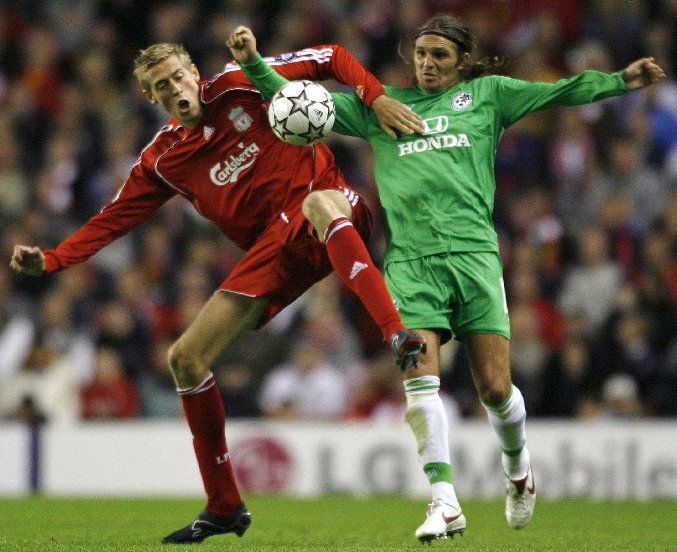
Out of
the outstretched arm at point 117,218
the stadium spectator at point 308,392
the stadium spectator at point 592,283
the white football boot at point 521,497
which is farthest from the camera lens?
the stadium spectator at point 592,283

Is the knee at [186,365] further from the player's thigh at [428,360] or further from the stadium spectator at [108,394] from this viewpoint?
the stadium spectator at [108,394]

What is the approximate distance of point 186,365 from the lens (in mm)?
6387

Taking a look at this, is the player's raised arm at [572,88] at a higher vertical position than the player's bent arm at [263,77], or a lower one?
lower

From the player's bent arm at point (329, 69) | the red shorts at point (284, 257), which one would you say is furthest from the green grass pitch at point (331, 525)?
the player's bent arm at point (329, 69)

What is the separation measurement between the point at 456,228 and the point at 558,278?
5.79m

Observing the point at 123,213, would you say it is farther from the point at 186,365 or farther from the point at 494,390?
the point at 494,390

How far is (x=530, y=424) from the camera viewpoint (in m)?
10.9

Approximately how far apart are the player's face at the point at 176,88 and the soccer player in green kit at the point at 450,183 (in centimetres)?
38

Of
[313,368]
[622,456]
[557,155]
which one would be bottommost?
[622,456]

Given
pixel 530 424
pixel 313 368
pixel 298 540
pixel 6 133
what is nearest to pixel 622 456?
pixel 530 424

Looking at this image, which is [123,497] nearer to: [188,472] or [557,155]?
[188,472]

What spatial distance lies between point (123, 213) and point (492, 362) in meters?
1.95

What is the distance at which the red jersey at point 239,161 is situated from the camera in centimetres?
655

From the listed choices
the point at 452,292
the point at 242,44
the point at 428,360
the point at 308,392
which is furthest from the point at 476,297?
the point at 308,392
